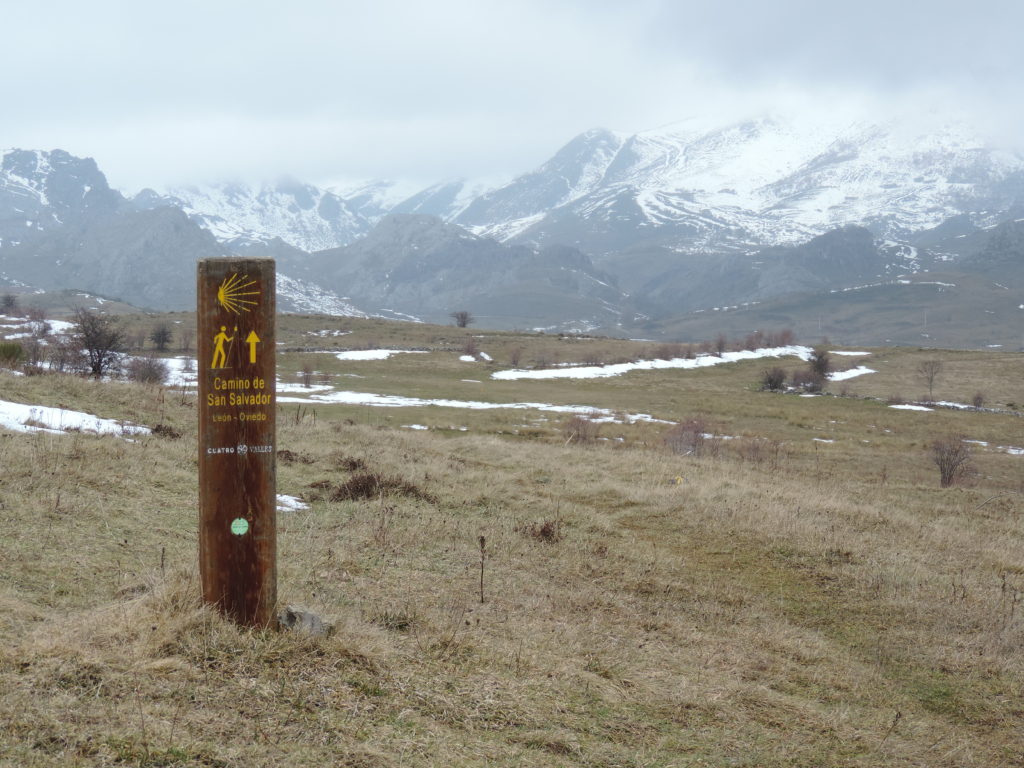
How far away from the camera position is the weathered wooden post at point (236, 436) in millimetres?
5754

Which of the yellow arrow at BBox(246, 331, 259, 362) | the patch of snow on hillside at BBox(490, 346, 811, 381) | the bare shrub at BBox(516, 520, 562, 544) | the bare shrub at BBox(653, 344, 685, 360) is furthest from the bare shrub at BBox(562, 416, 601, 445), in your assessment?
the bare shrub at BBox(653, 344, 685, 360)

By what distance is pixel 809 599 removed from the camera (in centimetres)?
1011

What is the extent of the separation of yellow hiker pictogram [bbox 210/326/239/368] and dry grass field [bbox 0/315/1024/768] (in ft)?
5.35

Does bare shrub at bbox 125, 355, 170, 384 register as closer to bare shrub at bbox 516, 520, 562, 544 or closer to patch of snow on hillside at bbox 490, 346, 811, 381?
bare shrub at bbox 516, 520, 562, 544

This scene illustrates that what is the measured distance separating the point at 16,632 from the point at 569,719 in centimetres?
378

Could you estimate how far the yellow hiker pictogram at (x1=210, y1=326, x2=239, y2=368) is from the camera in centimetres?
575

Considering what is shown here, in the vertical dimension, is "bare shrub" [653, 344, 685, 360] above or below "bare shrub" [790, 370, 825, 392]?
above

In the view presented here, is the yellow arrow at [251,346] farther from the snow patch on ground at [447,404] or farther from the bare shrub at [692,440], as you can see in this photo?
the snow patch on ground at [447,404]

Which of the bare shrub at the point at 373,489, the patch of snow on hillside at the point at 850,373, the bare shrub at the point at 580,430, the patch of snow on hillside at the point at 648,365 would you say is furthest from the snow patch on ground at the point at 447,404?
the patch of snow on hillside at the point at 850,373

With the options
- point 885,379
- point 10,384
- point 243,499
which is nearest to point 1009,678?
point 243,499

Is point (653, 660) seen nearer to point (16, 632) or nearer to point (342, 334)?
point (16, 632)

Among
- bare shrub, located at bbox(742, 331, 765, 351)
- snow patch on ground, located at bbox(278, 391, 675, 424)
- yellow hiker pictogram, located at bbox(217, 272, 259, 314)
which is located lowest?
snow patch on ground, located at bbox(278, 391, 675, 424)

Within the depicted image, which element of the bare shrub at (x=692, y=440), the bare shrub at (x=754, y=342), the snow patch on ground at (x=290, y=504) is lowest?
the bare shrub at (x=692, y=440)

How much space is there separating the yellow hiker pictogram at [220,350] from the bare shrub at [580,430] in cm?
2515
